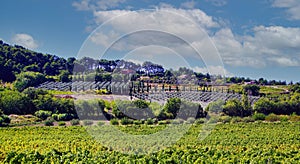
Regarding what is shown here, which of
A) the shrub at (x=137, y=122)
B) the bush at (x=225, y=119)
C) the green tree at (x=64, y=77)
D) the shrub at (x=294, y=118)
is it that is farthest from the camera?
the green tree at (x=64, y=77)

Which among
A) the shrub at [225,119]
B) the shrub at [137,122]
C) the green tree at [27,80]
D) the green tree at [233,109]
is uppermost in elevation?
the green tree at [27,80]

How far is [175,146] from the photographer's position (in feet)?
96.9

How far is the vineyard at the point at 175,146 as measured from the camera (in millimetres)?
20750

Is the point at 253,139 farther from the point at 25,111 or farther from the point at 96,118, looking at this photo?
the point at 25,111

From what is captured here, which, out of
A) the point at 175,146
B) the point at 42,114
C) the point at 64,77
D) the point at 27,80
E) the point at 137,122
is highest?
the point at 64,77

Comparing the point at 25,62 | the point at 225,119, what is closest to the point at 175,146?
the point at 225,119

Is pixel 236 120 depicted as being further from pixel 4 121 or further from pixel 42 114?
pixel 4 121

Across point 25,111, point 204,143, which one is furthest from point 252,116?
point 25,111

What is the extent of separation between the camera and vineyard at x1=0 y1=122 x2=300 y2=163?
817 inches

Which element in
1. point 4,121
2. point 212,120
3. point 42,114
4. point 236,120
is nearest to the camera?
point 4,121

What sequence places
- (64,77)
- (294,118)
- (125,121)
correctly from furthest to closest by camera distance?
(64,77) < (294,118) < (125,121)

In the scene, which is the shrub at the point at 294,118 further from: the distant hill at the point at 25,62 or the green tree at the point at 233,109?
the distant hill at the point at 25,62

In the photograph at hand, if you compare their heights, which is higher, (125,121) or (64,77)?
(64,77)

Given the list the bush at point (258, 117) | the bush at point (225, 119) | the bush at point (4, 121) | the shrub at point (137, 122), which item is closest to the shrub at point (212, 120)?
the bush at point (225, 119)
